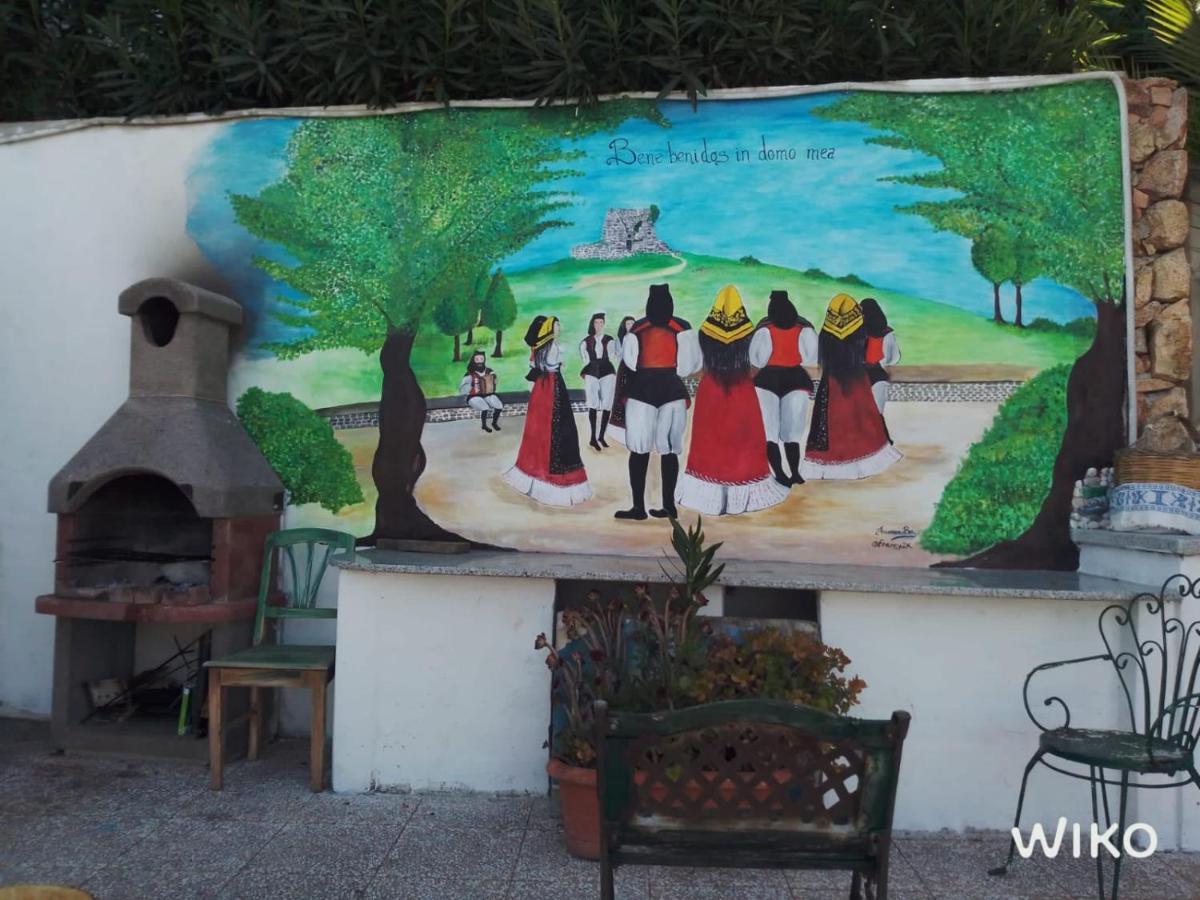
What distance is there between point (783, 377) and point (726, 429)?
0.42 meters

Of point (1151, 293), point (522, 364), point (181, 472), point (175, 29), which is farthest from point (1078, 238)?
point (175, 29)

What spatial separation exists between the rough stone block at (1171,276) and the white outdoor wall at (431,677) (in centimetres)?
366

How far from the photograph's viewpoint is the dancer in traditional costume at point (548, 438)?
561cm

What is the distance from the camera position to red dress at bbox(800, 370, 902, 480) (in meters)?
5.38

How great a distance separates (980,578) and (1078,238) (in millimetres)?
1972

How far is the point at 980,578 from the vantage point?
4770mm

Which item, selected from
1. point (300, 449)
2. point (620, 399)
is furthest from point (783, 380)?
point (300, 449)

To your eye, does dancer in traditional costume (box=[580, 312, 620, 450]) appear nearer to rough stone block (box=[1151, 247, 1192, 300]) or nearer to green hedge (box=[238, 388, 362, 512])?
green hedge (box=[238, 388, 362, 512])

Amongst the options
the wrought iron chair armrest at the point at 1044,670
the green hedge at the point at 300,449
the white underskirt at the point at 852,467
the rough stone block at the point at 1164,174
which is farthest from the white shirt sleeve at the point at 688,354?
the rough stone block at the point at 1164,174

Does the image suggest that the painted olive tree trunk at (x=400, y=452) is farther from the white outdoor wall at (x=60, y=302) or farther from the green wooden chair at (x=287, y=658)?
the white outdoor wall at (x=60, y=302)

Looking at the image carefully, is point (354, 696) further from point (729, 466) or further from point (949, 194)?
point (949, 194)

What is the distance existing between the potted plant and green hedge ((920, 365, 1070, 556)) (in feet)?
4.42

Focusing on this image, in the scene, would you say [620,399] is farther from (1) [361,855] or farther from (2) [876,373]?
(1) [361,855]

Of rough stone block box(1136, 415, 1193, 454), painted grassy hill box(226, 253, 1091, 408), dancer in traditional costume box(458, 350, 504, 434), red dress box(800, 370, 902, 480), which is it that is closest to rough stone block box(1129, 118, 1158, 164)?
painted grassy hill box(226, 253, 1091, 408)
